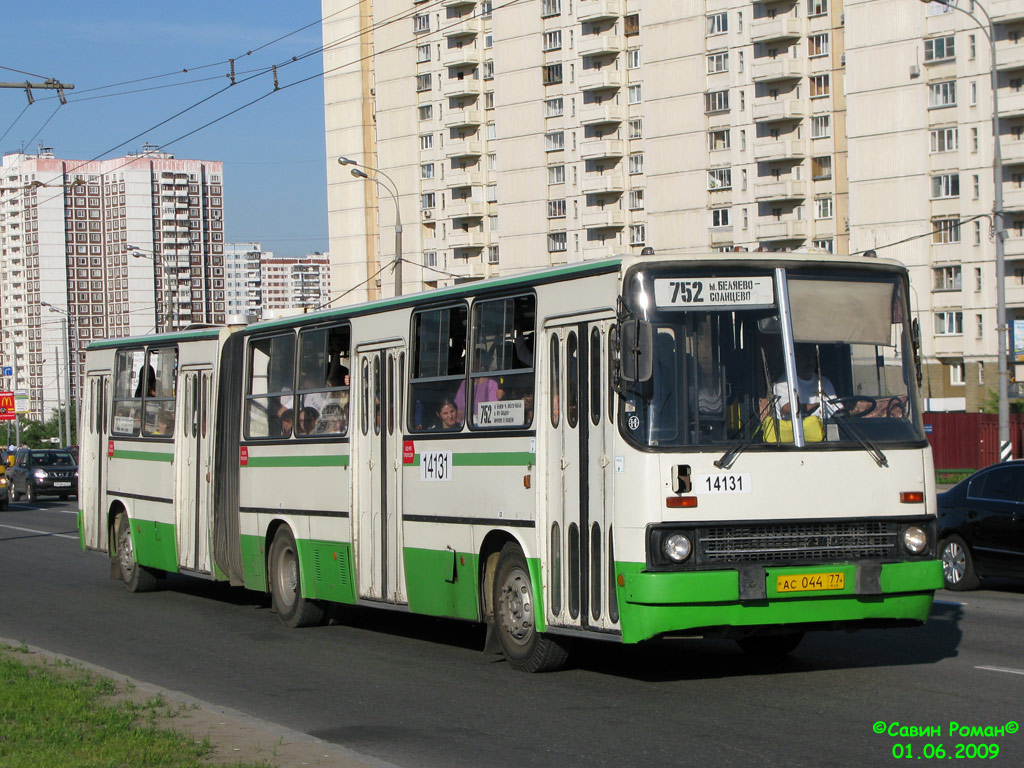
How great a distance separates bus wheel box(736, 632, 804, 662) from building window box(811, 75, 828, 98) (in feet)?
224

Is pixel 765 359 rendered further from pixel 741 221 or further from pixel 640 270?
pixel 741 221

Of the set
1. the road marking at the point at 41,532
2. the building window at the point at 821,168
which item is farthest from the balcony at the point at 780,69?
the road marking at the point at 41,532

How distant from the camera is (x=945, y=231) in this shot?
71.4 m

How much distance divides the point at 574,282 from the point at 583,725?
3.22 metres

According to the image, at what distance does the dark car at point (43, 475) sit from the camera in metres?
49.0

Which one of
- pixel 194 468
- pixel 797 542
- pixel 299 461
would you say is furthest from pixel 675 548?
pixel 194 468

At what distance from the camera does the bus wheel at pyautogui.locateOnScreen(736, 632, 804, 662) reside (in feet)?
36.4

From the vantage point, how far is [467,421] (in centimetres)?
1170

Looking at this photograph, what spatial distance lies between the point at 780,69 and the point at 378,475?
6729cm

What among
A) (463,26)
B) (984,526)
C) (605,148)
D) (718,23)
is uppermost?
(463,26)

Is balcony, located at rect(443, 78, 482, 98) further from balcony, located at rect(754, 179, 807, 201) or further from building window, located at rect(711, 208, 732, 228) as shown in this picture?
balcony, located at rect(754, 179, 807, 201)

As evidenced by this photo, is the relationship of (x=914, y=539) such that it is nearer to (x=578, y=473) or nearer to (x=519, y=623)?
(x=578, y=473)

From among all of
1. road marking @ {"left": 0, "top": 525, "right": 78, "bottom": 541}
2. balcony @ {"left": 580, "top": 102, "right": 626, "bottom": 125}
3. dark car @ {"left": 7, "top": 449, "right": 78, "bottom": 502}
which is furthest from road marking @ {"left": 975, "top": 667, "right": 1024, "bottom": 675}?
balcony @ {"left": 580, "top": 102, "right": 626, "bottom": 125}

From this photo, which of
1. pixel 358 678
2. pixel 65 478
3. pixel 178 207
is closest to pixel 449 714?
pixel 358 678
